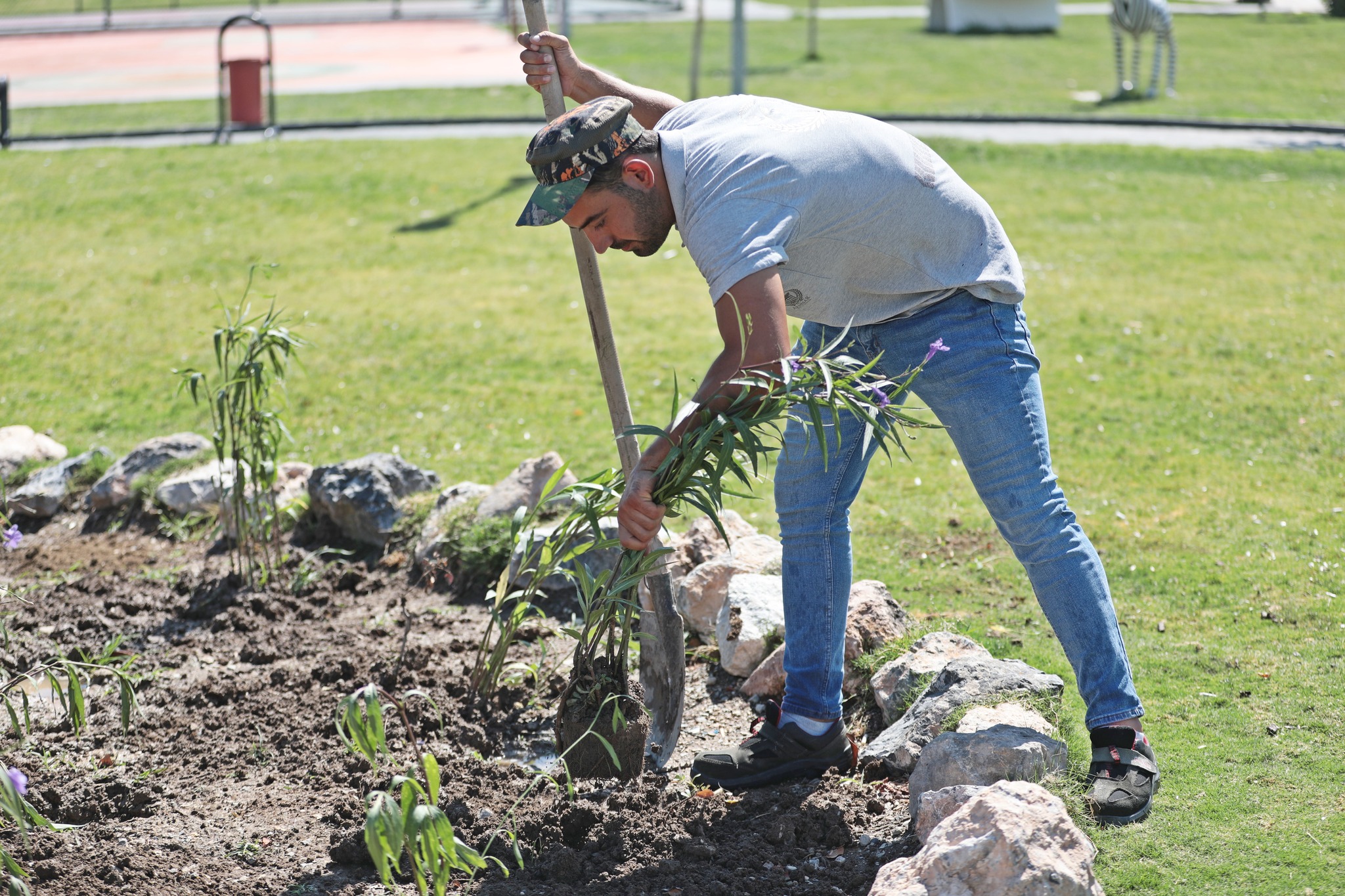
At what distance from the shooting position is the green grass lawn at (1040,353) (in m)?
3.35

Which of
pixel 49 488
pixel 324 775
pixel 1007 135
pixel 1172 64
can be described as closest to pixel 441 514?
pixel 324 775

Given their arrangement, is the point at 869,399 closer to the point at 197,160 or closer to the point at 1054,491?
A: the point at 1054,491

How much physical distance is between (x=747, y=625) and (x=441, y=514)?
4.68ft

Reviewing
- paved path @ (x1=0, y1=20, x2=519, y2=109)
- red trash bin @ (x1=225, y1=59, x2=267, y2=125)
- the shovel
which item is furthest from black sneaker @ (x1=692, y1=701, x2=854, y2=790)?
paved path @ (x1=0, y1=20, x2=519, y2=109)

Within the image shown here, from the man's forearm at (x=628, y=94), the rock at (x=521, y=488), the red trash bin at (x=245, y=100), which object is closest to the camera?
the man's forearm at (x=628, y=94)

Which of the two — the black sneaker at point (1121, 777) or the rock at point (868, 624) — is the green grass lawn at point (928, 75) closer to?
the rock at point (868, 624)

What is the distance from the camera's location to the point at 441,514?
4.61 m

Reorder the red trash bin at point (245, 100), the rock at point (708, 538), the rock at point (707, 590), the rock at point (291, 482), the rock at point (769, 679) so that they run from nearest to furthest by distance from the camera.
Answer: the rock at point (769, 679) < the rock at point (707, 590) < the rock at point (708, 538) < the rock at point (291, 482) < the red trash bin at point (245, 100)

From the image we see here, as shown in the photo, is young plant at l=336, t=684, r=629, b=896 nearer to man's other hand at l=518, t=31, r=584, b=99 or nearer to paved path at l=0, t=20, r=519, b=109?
man's other hand at l=518, t=31, r=584, b=99

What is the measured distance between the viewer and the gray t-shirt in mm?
2518

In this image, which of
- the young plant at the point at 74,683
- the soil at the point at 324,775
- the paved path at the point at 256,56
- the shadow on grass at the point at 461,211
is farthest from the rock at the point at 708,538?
the paved path at the point at 256,56

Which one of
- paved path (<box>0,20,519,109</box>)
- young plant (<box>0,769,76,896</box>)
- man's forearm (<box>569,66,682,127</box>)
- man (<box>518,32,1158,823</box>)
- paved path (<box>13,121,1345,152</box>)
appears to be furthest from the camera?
paved path (<box>0,20,519,109</box>)

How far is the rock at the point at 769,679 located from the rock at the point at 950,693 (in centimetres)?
44

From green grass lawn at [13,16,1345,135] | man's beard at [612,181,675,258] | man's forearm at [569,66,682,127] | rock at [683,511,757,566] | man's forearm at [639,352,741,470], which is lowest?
rock at [683,511,757,566]
